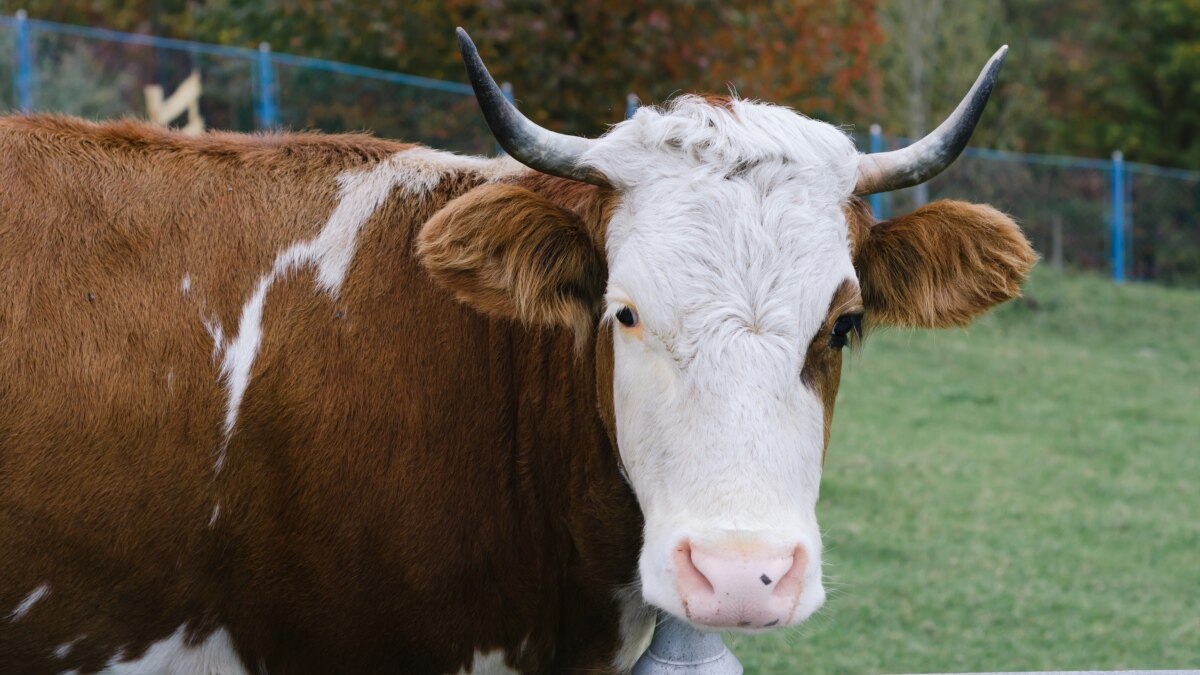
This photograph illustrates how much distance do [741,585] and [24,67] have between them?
35.6 ft

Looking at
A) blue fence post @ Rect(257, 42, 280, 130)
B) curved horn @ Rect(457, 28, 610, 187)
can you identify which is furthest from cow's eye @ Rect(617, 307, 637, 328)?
blue fence post @ Rect(257, 42, 280, 130)

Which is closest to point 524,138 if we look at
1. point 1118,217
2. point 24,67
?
point 24,67

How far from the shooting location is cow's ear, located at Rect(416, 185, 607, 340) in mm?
3039

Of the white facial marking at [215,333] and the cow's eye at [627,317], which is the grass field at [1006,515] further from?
the white facial marking at [215,333]

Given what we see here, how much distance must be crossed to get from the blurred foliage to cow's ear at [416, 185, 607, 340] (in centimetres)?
157

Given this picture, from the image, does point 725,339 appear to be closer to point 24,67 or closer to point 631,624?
point 631,624


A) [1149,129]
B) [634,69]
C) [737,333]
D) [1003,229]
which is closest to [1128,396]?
[634,69]

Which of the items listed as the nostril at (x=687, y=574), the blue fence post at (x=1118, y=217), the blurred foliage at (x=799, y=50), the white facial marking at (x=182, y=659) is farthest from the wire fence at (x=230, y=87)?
the blue fence post at (x=1118, y=217)

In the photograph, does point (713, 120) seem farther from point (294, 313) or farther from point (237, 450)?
point (237, 450)

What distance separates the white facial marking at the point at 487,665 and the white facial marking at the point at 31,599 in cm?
103

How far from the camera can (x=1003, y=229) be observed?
10.5 feet

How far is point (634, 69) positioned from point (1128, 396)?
19.2ft

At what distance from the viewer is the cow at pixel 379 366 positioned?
9.78ft

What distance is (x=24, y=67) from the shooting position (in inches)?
453
